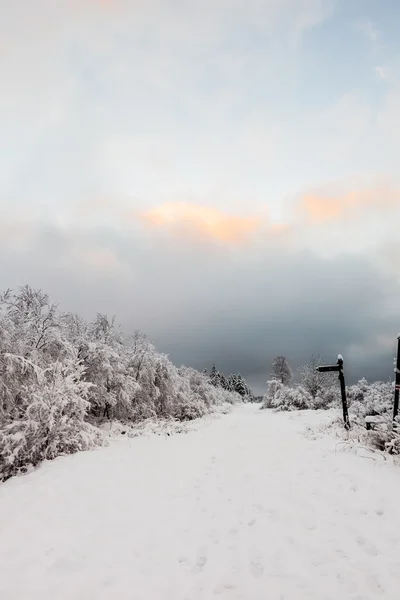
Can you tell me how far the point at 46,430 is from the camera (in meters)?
10.1

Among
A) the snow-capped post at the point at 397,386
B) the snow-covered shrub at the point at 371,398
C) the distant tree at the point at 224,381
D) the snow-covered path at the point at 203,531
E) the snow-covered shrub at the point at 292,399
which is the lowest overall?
the distant tree at the point at 224,381

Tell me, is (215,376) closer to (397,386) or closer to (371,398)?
(371,398)

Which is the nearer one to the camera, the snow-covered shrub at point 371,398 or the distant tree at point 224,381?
the snow-covered shrub at point 371,398

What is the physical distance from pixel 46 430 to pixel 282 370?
50.4 meters

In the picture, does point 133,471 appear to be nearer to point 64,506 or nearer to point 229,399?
point 64,506

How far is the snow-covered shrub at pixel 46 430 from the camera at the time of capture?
29.7 feet

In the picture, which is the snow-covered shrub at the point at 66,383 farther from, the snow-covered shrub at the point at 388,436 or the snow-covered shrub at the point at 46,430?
the snow-covered shrub at the point at 388,436

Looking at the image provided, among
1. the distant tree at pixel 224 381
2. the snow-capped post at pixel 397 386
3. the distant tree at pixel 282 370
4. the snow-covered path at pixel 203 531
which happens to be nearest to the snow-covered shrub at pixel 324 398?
the distant tree at pixel 282 370

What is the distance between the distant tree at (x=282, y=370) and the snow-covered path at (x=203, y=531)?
156 ft

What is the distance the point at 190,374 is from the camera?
42219mm

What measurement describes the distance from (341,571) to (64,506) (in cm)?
521

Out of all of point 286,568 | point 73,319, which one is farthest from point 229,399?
point 286,568

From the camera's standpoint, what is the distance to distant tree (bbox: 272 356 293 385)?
54750 mm

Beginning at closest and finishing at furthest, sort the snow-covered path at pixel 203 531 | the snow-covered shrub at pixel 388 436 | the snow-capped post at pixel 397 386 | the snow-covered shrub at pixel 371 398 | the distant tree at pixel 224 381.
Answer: the snow-covered path at pixel 203 531 < the snow-covered shrub at pixel 388 436 < the snow-capped post at pixel 397 386 < the snow-covered shrub at pixel 371 398 < the distant tree at pixel 224 381
